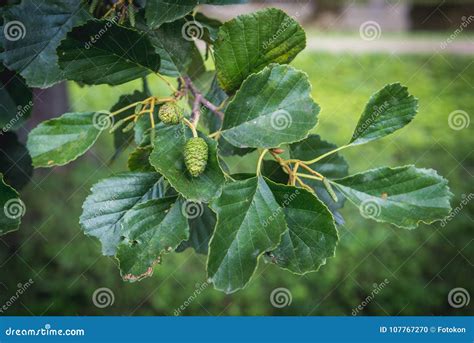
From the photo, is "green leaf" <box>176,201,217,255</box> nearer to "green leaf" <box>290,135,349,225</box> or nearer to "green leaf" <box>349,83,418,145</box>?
"green leaf" <box>290,135,349,225</box>

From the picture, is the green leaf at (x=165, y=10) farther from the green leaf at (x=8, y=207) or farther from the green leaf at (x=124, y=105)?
the green leaf at (x=8, y=207)

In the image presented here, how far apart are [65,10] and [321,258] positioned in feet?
2.07

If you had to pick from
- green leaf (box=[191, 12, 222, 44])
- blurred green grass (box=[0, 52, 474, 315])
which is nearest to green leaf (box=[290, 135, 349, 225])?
green leaf (box=[191, 12, 222, 44])

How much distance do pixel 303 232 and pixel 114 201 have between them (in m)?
0.30

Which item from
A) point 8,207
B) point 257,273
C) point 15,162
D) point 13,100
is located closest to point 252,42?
point 8,207

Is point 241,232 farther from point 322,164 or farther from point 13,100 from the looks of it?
point 13,100

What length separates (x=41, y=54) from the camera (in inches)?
39.5

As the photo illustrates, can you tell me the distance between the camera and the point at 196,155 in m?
0.78

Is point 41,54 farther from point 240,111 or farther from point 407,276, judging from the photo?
point 407,276

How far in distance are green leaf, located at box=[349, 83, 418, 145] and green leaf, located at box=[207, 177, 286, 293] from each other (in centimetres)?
21

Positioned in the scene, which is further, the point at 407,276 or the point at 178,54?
the point at 407,276

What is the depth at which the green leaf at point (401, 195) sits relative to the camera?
2.84 ft

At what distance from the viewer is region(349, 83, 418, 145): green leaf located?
0.90m

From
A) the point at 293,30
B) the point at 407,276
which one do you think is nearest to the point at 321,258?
the point at 293,30
